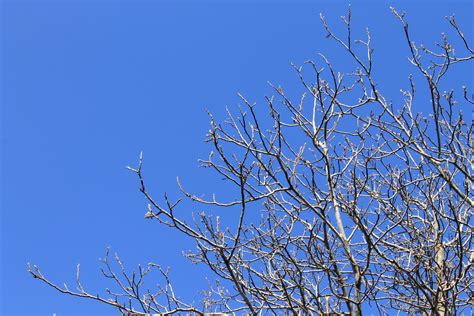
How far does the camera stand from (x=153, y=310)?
4.07 metres

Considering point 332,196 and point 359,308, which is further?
point 332,196

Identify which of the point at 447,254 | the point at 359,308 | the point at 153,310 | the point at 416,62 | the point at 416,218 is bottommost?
the point at 359,308

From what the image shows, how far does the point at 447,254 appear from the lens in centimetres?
525

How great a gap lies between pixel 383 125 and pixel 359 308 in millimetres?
1905

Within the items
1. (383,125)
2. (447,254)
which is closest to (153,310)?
(383,125)

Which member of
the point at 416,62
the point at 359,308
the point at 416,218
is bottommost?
the point at 359,308

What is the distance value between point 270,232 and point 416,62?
74.0 inches

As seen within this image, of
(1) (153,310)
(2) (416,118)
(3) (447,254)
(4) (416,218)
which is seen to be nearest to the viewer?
(1) (153,310)

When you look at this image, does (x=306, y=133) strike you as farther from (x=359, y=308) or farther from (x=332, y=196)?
(x=359, y=308)

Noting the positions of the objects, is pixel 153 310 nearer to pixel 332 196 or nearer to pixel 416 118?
pixel 332 196

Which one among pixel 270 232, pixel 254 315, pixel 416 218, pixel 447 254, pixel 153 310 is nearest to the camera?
pixel 254 315

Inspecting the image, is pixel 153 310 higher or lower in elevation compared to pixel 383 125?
lower

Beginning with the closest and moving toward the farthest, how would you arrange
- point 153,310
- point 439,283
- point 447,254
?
point 439,283
point 153,310
point 447,254

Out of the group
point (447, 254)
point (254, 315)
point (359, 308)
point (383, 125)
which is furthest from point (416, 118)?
point (254, 315)
